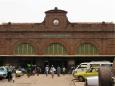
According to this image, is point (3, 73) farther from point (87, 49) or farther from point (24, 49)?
point (87, 49)

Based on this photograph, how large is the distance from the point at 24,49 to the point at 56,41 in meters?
4.51

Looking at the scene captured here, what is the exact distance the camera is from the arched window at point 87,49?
58094 mm

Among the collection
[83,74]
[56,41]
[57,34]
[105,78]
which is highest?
[105,78]

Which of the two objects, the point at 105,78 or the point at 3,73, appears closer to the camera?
the point at 105,78

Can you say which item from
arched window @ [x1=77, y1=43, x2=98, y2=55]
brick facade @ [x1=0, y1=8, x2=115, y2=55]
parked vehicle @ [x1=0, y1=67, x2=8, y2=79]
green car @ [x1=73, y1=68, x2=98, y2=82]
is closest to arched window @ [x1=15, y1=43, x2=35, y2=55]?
brick facade @ [x1=0, y1=8, x2=115, y2=55]

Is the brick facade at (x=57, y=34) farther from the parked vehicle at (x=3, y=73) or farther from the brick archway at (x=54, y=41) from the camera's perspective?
the parked vehicle at (x=3, y=73)

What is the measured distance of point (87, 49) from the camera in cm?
5866

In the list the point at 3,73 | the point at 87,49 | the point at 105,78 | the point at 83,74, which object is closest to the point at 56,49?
the point at 87,49

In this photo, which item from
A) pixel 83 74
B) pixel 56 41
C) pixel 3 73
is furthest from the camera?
pixel 56 41

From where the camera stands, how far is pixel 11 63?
59.0m

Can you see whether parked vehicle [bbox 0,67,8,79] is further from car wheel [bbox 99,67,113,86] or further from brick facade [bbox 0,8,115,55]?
car wheel [bbox 99,67,113,86]

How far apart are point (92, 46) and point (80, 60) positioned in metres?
2.52

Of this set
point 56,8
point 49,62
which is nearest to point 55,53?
point 49,62

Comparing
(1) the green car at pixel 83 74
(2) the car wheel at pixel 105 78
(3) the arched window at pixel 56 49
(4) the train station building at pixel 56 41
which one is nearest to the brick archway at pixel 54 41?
(4) the train station building at pixel 56 41
